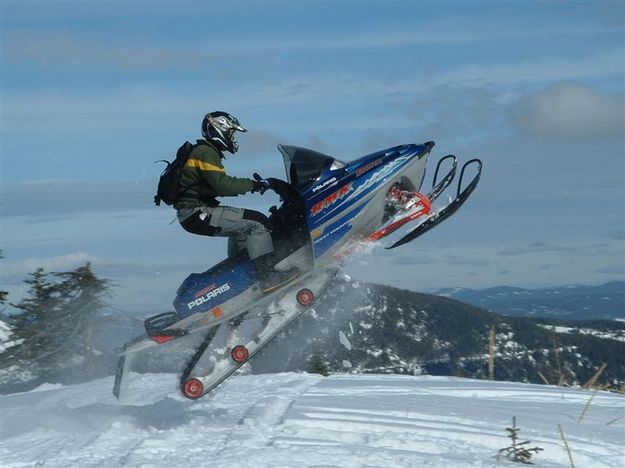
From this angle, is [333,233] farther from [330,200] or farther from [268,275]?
[268,275]

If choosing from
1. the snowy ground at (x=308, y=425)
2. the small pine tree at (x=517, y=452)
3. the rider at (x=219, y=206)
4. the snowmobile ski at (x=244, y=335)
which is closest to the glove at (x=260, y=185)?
the rider at (x=219, y=206)

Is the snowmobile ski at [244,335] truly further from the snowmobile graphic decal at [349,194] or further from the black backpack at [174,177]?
the black backpack at [174,177]

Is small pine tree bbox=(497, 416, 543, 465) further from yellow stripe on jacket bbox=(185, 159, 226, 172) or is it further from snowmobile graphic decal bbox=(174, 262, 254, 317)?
yellow stripe on jacket bbox=(185, 159, 226, 172)

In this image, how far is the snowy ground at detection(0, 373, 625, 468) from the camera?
663cm

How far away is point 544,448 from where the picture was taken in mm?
6906

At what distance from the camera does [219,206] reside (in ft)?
28.4

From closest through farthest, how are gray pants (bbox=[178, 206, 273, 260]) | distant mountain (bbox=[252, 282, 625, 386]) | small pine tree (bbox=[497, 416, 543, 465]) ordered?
small pine tree (bbox=[497, 416, 543, 465]) → gray pants (bbox=[178, 206, 273, 260]) → distant mountain (bbox=[252, 282, 625, 386])

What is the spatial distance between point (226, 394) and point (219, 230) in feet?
5.60

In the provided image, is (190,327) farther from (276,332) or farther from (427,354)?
(427,354)

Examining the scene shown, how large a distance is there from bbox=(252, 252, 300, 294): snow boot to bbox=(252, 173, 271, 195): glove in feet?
2.08

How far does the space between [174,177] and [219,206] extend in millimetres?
517

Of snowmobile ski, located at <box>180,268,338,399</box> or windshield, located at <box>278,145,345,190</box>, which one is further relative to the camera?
windshield, located at <box>278,145,345,190</box>

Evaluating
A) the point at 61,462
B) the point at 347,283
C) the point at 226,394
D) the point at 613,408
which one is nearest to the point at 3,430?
the point at 61,462

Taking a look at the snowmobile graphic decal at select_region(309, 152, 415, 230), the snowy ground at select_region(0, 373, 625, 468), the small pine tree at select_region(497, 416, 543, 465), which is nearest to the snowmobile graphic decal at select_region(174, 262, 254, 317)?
the snowmobile graphic decal at select_region(309, 152, 415, 230)
